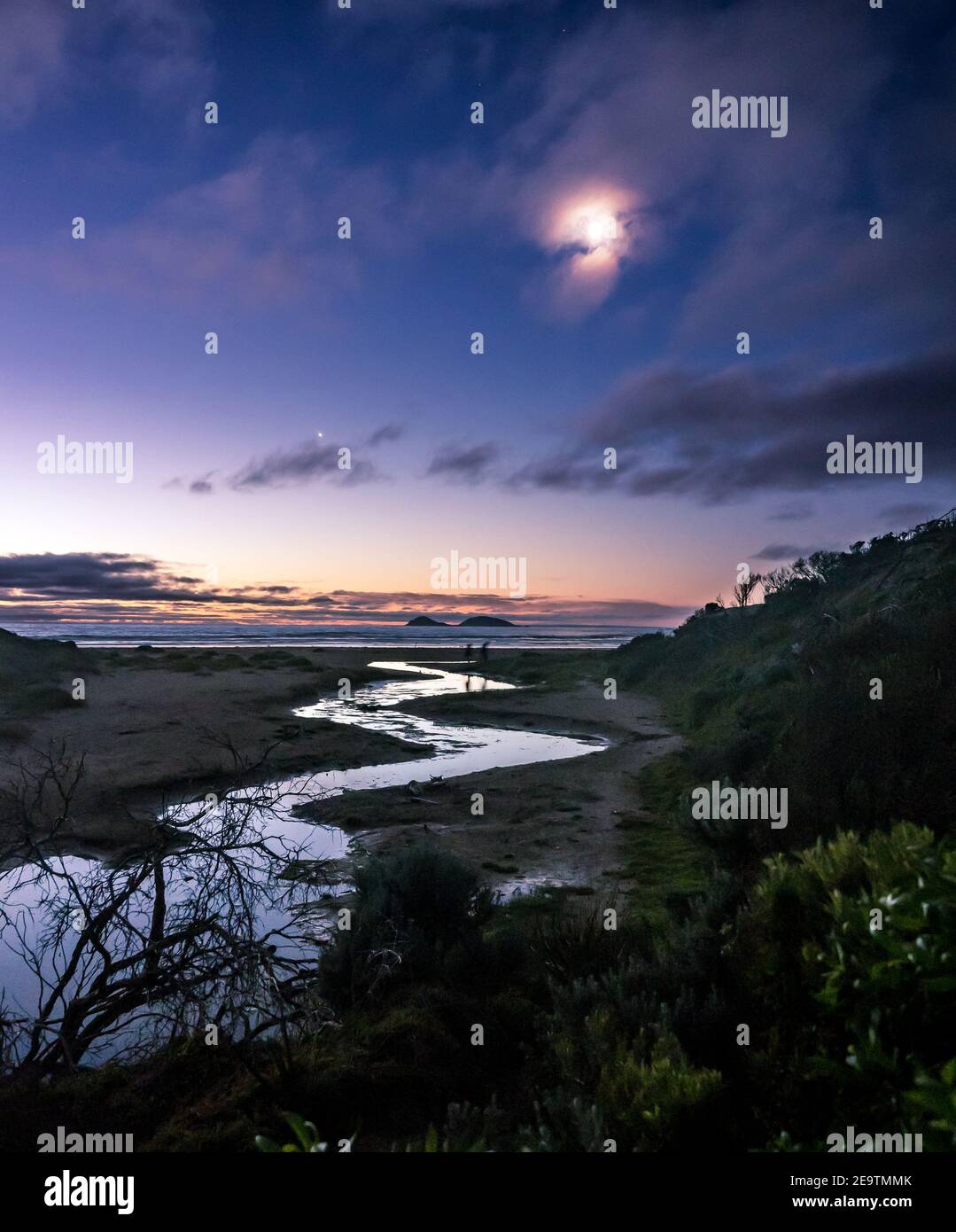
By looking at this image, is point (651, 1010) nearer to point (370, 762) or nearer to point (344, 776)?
point (344, 776)

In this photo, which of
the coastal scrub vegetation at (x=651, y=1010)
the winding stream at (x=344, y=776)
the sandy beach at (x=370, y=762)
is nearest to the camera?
the coastal scrub vegetation at (x=651, y=1010)

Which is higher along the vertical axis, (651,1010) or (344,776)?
(651,1010)

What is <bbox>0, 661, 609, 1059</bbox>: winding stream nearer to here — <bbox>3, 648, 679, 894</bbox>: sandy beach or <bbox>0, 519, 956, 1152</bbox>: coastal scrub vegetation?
<bbox>3, 648, 679, 894</bbox>: sandy beach

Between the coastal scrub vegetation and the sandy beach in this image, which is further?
the sandy beach

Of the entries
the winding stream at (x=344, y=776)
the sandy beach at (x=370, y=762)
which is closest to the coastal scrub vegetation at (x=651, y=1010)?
the winding stream at (x=344, y=776)

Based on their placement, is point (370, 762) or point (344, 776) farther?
point (370, 762)

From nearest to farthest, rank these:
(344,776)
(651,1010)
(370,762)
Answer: (651,1010)
(344,776)
(370,762)

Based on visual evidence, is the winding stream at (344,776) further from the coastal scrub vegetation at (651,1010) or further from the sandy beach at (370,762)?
the coastal scrub vegetation at (651,1010)

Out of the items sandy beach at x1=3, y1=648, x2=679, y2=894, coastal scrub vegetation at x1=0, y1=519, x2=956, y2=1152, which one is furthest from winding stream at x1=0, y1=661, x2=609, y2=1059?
coastal scrub vegetation at x1=0, y1=519, x2=956, y2=1152

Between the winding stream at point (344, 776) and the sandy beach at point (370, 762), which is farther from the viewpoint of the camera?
the sandy beach at point (370, 762)

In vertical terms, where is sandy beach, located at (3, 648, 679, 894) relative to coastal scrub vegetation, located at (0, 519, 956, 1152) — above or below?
below

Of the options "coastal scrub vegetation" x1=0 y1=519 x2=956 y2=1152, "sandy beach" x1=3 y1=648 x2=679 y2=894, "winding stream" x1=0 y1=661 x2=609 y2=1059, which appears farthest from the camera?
"sandy beach" x1=3 y1=648 x2=679 y2=894

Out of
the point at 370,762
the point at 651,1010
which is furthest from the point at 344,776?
the point at 651,1010

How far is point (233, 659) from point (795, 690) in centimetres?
4001
